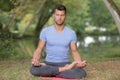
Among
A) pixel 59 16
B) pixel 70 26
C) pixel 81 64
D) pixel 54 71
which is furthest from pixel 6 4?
pixel 70 26

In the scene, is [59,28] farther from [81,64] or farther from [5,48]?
[5,48]

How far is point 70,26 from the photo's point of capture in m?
45.0

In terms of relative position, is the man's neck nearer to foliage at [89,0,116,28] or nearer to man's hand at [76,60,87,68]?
man's hand at [76,60,87,68]

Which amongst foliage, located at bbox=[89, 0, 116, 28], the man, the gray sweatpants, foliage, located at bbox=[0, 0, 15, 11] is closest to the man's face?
the man

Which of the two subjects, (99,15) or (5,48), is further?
(99,15)

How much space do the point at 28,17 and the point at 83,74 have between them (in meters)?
37.2

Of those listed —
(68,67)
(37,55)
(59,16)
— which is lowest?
(68,67)

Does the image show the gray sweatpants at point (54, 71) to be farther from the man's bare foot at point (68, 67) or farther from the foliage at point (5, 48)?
the foliage at point (5, 48)

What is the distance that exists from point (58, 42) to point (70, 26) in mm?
37739

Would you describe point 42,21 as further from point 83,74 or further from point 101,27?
point 83,74

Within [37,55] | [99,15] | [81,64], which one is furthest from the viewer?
[99,15]

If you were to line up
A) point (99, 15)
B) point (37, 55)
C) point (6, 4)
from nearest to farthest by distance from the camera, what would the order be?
point (37, 55) < point (6, 4) < point (99, 15)

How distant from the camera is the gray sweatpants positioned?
7207 mm

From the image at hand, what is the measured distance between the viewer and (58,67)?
7305mm
